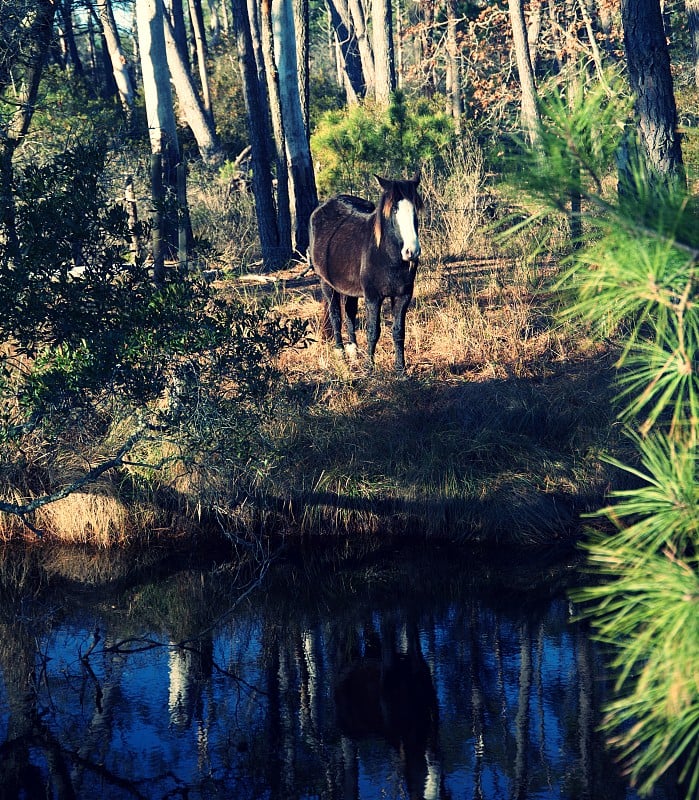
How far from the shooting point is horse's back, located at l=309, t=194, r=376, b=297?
32.6 feet

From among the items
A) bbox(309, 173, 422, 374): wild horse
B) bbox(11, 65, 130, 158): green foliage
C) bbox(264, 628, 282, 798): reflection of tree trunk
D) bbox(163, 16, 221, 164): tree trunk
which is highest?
bbox(163, 16, 221, 164): tree trunk

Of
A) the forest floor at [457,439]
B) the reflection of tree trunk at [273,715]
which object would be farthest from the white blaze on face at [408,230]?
the reflection of tree trunk at [273,715]

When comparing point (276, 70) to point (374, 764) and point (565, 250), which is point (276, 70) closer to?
point (565, 250)

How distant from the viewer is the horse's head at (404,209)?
8.34 meters

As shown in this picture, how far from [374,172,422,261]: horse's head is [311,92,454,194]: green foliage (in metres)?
4.84

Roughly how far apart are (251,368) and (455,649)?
241cm

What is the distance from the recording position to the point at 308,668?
685 centimetres

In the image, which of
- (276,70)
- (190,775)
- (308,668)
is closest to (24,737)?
(190,775)

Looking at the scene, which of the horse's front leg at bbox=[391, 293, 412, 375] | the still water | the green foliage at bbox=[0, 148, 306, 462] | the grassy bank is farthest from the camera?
the horse's front leg at bbox=[391, 293, 412, 375]

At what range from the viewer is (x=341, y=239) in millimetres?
10250

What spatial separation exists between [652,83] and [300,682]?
5712 millimetres

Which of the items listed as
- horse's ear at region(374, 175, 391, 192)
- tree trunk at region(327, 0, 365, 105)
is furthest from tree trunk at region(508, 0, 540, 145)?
tree trunk at region(327, 0, 365, 105)

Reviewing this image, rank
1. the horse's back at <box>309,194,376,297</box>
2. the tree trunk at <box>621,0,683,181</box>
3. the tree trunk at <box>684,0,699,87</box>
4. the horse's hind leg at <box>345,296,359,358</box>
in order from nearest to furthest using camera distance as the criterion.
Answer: the tree trunk at <box>621,0,683,181</box> → the horse's back at <box>309,194,376,297</box> → the horse's hind leg at <box>345,296,359,358</box> → the tree trunk at <box>684,0,699,87</box>

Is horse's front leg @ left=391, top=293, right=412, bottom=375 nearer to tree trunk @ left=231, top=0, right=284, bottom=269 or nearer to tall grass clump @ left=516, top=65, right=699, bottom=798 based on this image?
tree trunk @ left=231, top=0, right=284, bottom=269
